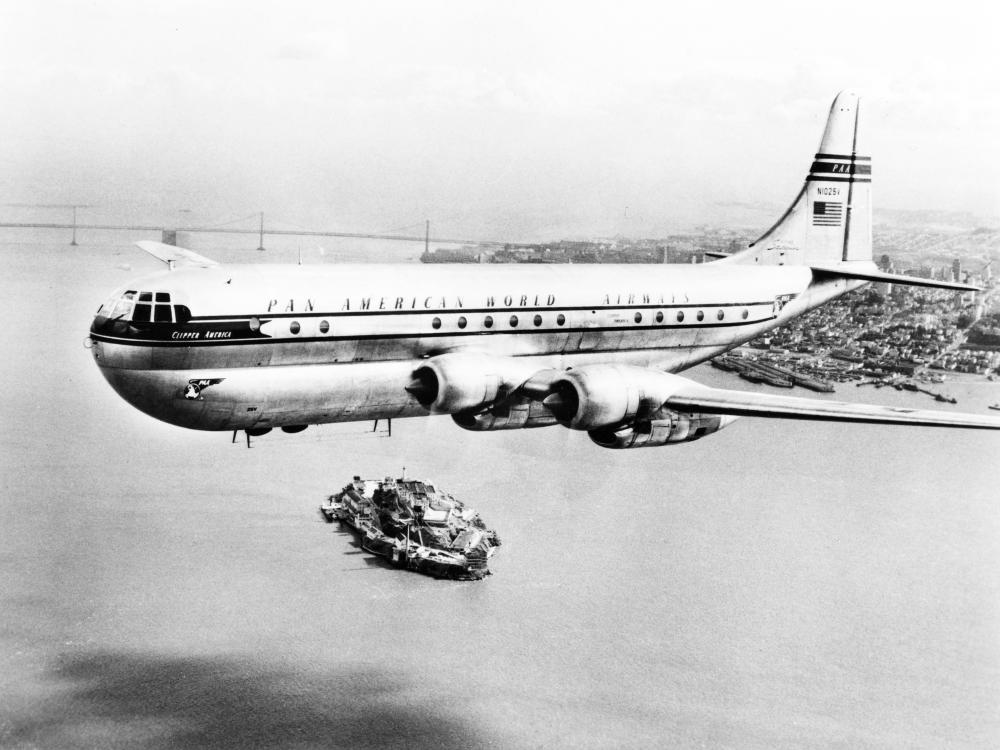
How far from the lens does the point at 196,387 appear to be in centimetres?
1802

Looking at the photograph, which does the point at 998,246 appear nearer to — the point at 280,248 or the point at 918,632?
the point at 918,632

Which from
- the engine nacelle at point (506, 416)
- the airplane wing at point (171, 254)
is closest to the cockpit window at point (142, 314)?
the airplane wing at point (171, 254)

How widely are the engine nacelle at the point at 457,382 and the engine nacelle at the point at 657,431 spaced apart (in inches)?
98.3

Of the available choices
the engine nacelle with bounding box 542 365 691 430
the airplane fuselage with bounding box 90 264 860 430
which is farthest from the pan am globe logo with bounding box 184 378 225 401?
the engine nacelle with bounding box 542 365 691 430

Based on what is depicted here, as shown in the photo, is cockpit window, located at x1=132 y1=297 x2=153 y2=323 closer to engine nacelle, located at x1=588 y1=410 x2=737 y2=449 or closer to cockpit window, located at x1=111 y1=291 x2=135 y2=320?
cockpit window, located at x1=111 y1=291 x2=135 y2=320

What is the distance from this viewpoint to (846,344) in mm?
56750

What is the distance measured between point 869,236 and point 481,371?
14888 millimetres

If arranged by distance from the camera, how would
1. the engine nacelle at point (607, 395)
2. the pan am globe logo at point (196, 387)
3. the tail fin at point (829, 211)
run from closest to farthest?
the pan am globe logo at point (196, 387), the engine nacelle at point (607, 395), the tail fin at point (829, 211)

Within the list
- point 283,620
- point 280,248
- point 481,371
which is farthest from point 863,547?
point 481,371

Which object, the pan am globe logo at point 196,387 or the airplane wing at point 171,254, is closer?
the pan am globe logo at point 196,387

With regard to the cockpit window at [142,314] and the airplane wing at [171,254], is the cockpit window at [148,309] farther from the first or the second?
the airplane wing at [171,254]

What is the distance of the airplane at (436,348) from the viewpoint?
17.9 m

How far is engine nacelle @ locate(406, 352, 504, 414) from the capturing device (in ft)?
64.2

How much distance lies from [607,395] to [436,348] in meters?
3.67
